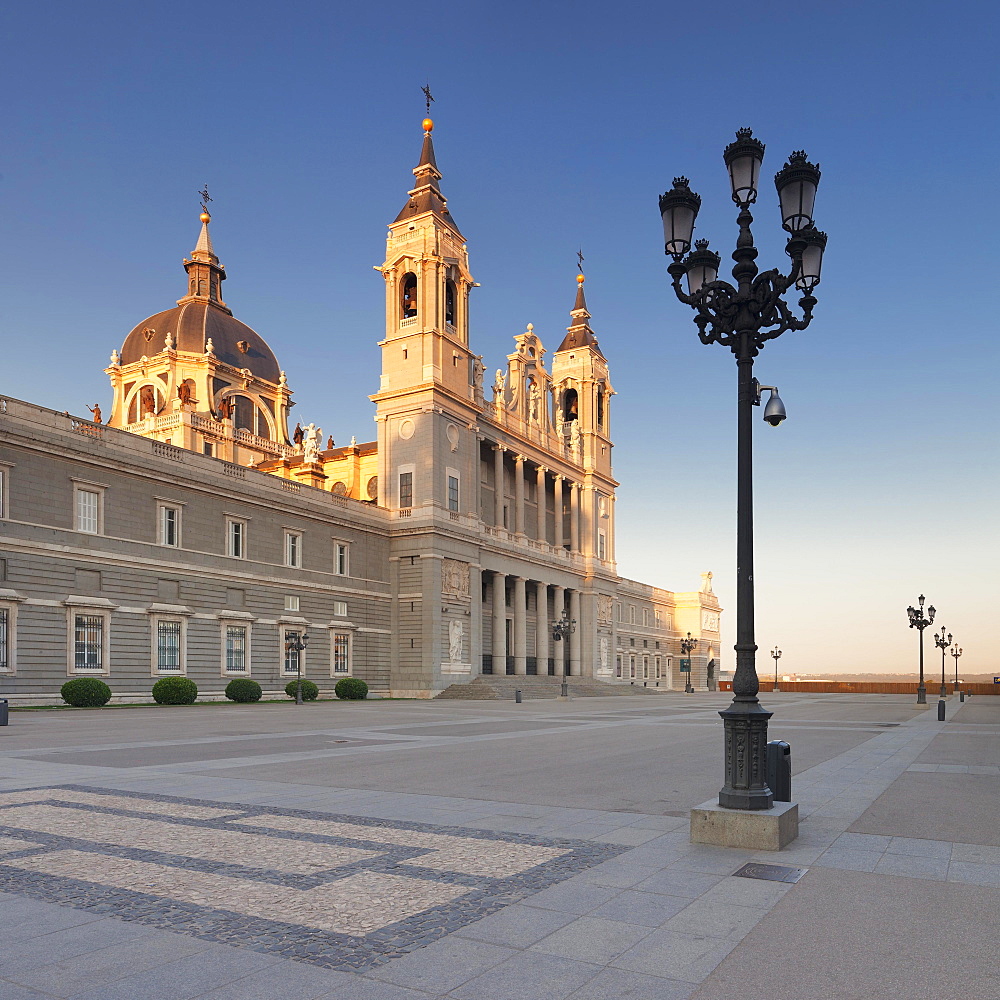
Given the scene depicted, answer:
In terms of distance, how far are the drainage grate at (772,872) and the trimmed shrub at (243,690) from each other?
38304 mm

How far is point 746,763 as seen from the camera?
936 centimetres

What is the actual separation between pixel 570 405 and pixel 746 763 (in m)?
80.6

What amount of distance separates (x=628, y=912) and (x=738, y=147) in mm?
8408

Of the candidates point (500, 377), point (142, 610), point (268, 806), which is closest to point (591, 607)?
point (500, 377)

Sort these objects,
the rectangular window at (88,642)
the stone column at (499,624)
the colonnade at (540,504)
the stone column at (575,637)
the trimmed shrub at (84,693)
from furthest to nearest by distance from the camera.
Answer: the stone column at (575,637) → the colonnade at (540,504) → the stone column at (499,624) → the rectangular window at (88,642) → the trimmed shrub at (84,693)

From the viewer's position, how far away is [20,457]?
35250 mm

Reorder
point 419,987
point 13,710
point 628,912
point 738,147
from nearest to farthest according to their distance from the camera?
point 419,987 < point 628,912 < point 738,147 < point 13,710

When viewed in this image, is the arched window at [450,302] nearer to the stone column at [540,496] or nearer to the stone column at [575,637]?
the stone column at [540,496]

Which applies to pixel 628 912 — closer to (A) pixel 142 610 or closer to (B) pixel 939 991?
(B) pixel 939 991

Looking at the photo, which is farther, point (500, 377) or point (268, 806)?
point (500, 377)

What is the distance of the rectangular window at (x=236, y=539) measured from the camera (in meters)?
45.8

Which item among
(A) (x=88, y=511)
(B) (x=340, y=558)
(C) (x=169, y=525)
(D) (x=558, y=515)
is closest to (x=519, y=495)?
(D) (x=558, y=515)

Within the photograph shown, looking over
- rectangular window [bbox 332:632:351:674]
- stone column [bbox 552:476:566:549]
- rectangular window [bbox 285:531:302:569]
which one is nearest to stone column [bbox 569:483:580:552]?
stone column [bbox 552:476:566:549]

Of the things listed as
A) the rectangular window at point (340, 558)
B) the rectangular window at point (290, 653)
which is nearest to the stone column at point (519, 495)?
the rectangular window at point (340, 558)
